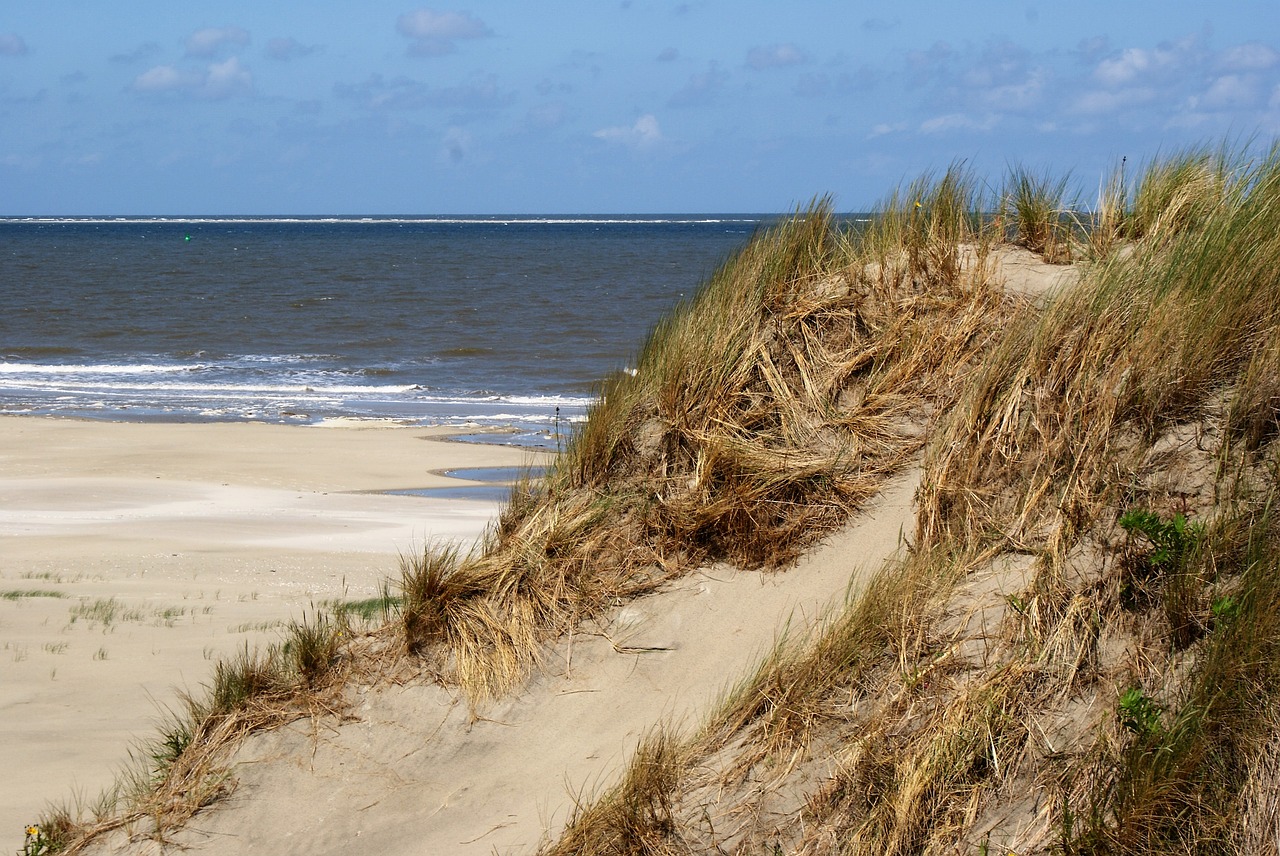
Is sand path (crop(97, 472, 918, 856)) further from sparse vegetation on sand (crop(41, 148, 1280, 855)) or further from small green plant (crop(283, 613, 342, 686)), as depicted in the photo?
small green plant (crop(283, 613, 342, 686))

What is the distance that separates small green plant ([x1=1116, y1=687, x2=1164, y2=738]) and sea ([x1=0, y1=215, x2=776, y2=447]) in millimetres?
3389

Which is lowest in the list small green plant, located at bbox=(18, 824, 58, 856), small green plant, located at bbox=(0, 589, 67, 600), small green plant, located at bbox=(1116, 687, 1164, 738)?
Answer: small green plant, located at bbox=(0, 589, 67, 600)

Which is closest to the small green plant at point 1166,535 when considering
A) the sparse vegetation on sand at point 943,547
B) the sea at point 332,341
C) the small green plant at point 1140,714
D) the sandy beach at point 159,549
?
the sparse vegetation on sand at point 943,547

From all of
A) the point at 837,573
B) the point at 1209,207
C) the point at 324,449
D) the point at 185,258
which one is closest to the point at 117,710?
the point at 837,573

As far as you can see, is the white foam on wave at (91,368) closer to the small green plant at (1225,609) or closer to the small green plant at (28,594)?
the small green plant at (28,594)

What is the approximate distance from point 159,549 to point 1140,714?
348 inches

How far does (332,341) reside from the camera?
100 feet

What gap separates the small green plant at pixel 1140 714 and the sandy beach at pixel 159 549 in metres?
3.82

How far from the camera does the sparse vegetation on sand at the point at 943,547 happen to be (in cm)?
326

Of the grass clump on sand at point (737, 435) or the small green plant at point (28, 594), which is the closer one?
the grass clump on sand at point (737, 435)

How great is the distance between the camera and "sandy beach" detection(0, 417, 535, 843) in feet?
18.6

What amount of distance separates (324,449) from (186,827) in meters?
12.4

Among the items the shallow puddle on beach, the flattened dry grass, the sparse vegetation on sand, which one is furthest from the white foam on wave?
the flattened dry grass

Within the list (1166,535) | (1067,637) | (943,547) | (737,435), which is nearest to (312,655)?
(737,435)
